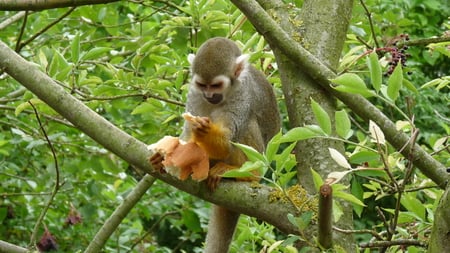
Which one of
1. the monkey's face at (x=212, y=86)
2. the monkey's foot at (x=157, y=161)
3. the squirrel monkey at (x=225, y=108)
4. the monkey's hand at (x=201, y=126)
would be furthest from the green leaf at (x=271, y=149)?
the monkey's face at (x=212, y=86)

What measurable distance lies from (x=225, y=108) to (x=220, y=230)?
30.9 inches

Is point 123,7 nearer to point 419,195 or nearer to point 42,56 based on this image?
point 42,56

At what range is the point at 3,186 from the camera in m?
6.48

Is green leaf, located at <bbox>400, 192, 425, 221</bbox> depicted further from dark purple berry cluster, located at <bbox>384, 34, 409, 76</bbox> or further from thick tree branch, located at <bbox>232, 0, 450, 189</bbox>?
dark purple berry cluster, located at <bbox>384, 34, 409, 76</bbox>

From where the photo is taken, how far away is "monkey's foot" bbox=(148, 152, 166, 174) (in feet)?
9.09

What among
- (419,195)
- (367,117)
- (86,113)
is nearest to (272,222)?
(367,117)

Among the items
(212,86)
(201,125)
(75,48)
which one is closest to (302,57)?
(201,125)

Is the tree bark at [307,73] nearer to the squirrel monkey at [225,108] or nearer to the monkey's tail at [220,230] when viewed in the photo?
the squirrel monkey at [225,108]

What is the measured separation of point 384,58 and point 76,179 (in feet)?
12.1

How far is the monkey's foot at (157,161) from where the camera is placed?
2.77 m

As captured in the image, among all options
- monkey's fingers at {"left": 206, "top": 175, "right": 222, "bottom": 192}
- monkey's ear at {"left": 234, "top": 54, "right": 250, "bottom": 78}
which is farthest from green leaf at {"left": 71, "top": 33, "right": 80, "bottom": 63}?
monkey's fingers at {"left": 206, "top": 175, "right": 222, "bottom": 192}

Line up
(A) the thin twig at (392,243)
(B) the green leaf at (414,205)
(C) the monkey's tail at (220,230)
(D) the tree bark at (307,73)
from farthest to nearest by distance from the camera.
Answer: (C) the monkey's tail at (220,230), (D) the tree bark at (307,73), (B) the green leaf at (414,205), (A) the thin twig at (392,243)

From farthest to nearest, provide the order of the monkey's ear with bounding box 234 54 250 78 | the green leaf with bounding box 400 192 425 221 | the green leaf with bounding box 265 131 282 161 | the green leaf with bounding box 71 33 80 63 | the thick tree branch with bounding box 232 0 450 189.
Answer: the monkey's ear with bounding box 234 54 250 78 → the green leaf with bounding box 71 33 80 63 → the thick tree branch with bounding box 232 0 450 189 → the green leaf with bounding box 400 192 425 221 → the green leaf with bounding box 265 131 282 161

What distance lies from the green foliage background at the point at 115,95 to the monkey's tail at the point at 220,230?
100mm
